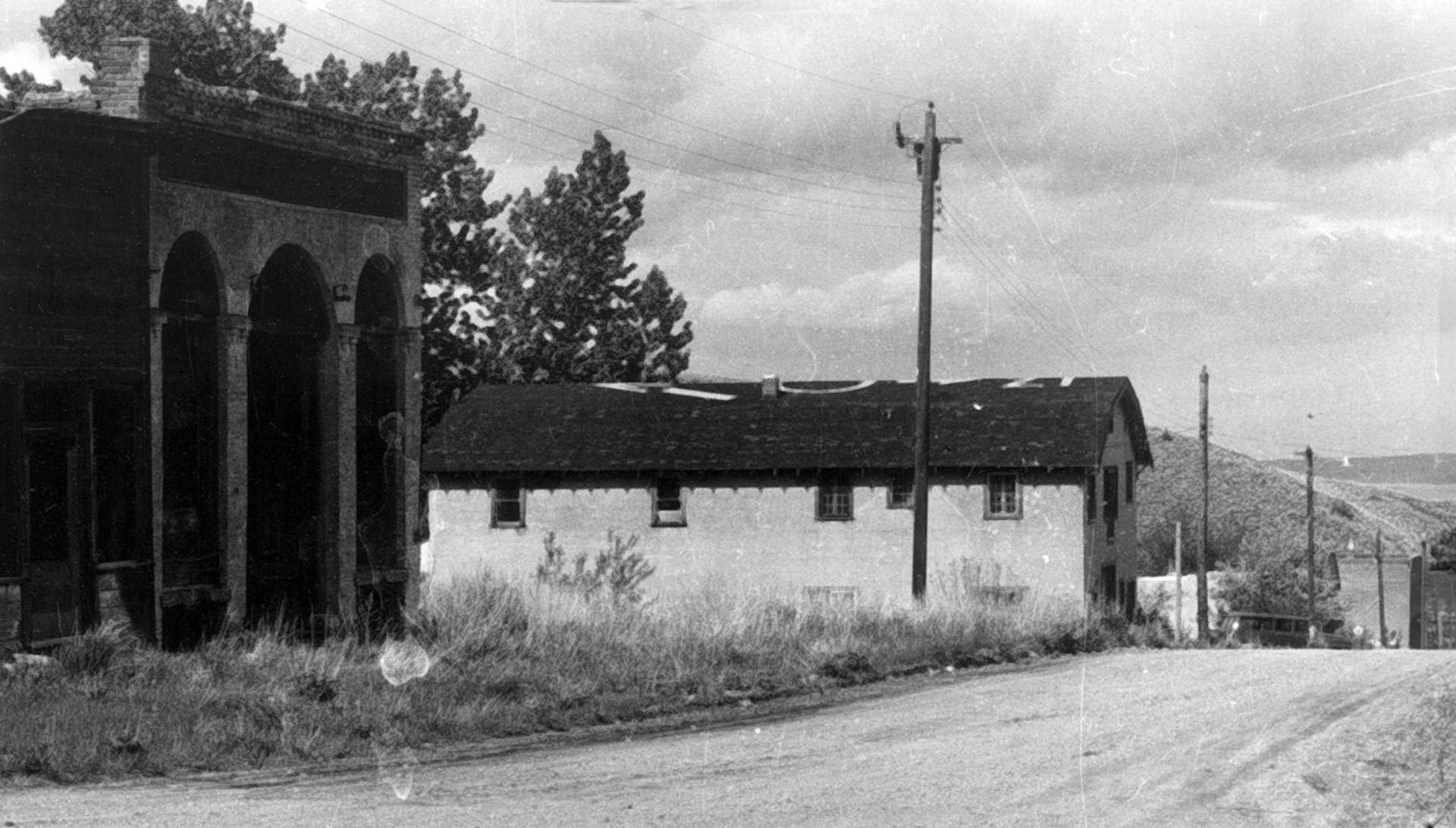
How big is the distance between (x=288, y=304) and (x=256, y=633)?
18.0 ft

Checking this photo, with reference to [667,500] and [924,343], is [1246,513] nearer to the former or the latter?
[667,500]

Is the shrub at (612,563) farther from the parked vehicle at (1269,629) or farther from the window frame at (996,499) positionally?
the parked vehicle at (1269,629)

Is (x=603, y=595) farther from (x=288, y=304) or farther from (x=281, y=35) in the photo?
(x=281, y=35)

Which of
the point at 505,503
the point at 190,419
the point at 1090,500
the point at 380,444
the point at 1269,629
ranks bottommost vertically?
the point at 1269,629

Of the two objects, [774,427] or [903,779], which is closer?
[903,779]

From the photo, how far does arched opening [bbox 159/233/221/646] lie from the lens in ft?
71.1

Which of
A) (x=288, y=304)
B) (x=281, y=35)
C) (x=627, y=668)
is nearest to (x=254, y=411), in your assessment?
(x=288, y=304)

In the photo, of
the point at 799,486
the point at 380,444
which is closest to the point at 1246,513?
the point at 799,486

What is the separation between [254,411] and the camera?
949 inches

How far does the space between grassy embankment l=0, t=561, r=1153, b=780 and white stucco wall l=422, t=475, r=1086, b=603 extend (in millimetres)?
16044

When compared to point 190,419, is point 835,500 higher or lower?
lower

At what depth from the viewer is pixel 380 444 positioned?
2595 cm

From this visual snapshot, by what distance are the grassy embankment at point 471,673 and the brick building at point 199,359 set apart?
1.39 meters

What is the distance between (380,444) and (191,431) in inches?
164
